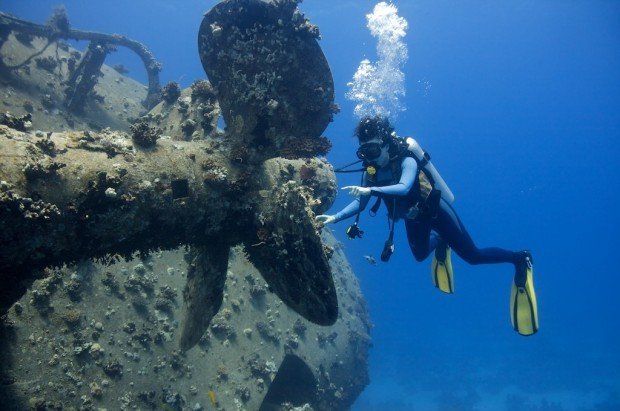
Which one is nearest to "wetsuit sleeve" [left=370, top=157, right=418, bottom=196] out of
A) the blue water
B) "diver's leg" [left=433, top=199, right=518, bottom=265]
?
"diver's leg" [left=433, top=199, right=518, bottom=265]

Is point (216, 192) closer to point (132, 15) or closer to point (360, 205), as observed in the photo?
point (360, 205)

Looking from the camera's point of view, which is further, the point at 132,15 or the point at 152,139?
the point at 132,15

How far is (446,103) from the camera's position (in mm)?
140000

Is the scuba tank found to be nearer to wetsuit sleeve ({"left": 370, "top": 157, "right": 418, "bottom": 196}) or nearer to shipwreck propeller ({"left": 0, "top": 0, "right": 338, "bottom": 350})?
wetsuit sleeve ({"left": 370, "top": 157, "right": 418, "bottom": 196})

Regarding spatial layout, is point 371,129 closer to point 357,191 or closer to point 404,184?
point 404,184

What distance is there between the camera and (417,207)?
8.91 meters

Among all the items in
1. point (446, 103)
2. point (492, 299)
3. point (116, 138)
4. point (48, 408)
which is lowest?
point (48, 408)

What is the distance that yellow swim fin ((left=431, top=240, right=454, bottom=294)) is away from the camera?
37.4 feet

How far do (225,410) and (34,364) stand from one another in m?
4.28

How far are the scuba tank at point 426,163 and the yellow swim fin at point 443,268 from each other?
2.12 meters

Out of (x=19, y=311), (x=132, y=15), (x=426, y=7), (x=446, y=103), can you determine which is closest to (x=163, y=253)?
(x=19, y=311)

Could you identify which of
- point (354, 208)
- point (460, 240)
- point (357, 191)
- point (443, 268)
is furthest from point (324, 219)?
point (443, 268)

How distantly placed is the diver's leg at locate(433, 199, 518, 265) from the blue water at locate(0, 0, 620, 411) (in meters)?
28.4

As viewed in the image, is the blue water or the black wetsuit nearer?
the black wetsuit
